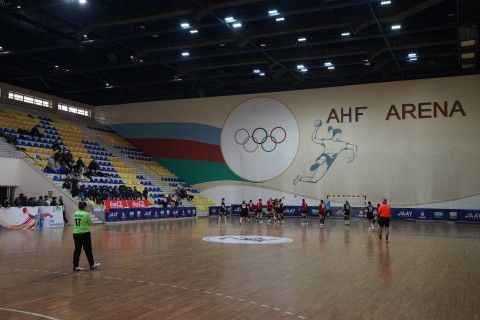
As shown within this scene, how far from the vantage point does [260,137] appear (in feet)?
119

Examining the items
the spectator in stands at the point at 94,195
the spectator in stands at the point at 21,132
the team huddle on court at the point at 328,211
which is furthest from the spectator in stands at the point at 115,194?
the spectator in stands at the point at 21,132

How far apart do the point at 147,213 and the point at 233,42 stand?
13.0m

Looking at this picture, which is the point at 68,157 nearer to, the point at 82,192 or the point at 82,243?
the point at 82,192

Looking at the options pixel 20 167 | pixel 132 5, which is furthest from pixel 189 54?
pixel 20 167

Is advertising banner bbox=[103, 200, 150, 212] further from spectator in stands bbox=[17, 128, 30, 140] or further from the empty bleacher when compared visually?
spectator in stands bbox=[17, 128, 30, 140]

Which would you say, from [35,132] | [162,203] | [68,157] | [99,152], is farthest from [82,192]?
[99,152]

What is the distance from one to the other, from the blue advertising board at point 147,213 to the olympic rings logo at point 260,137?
710 cm

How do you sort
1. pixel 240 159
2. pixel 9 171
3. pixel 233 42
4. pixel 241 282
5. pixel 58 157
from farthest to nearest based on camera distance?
pixel 240 159 < pixel 58 157 < pixel 233 42 < pixel 9 171 < pixel 241 282

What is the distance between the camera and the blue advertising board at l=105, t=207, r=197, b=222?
2733 cm

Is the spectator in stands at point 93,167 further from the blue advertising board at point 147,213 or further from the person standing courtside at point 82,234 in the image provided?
the person standing courtside at point 82,234

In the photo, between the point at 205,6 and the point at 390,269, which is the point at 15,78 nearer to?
the point at 205,6

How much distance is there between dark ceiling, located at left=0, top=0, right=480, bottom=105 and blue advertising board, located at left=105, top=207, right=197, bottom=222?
32.6 feet

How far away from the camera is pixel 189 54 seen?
2895 cm

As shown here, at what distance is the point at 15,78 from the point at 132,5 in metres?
14.6
